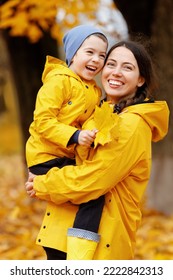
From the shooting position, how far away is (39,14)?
717 centimetres

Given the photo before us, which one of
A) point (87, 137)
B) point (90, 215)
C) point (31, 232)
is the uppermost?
point (87, 137)

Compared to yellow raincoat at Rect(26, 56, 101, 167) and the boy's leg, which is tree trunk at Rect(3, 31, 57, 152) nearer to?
yellow raincoat at Rect(26, 56, 101, 167)

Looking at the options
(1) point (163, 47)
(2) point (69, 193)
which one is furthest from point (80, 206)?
(1) point (163, 47)

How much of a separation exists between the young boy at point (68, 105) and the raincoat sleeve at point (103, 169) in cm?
11

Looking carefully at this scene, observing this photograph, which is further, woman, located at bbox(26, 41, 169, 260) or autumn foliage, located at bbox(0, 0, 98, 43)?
autumn foliage, located at bbox(0, 0, 98, 43)

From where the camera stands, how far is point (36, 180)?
2988mm

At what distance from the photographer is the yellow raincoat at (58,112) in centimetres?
292

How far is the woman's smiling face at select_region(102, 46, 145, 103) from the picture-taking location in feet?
9.71

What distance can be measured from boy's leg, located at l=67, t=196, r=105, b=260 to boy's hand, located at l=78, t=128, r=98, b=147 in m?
0.29

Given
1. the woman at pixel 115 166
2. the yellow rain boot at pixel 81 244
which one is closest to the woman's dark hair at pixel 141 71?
the woman at pixel 115 166

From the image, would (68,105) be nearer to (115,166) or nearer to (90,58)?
(90,58)

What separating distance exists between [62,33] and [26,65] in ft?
2.34

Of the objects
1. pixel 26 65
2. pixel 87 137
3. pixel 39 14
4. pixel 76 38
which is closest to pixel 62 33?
pixel 26 65

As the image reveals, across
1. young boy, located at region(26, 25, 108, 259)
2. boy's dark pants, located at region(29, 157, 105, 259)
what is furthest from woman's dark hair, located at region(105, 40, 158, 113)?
boy's dark pants, located at region(29, 157, 105, 259)
